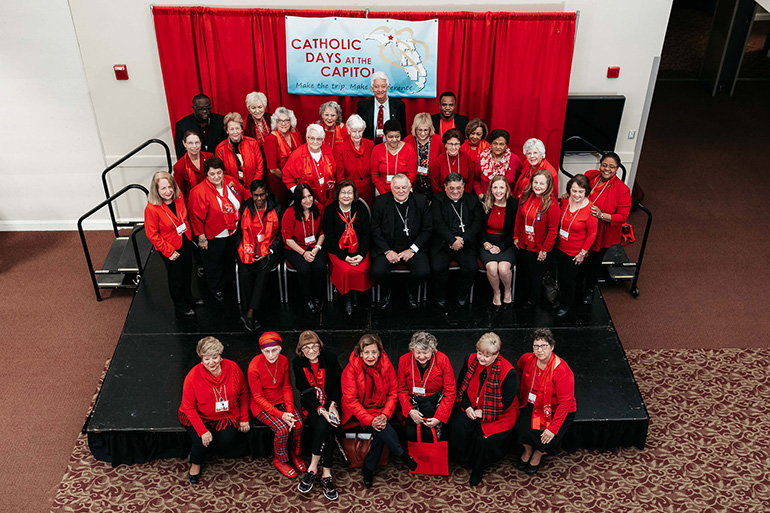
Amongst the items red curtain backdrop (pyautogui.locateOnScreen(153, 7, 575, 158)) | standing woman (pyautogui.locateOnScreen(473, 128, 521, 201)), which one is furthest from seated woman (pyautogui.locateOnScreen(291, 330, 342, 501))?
red curtain backdrop (pyautogui.locateOnScreen(153, 7, 575, 158))

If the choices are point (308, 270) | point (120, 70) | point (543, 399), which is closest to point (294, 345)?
point (308, 270)

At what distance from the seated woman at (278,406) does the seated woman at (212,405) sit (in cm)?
11

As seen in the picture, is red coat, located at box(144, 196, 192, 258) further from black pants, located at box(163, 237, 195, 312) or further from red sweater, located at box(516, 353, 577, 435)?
red sweater, located at box(516, 353, 577, 435)

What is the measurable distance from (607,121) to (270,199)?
3.56 meters

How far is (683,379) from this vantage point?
5602 mm

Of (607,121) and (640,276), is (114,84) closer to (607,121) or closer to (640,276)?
(607,121)

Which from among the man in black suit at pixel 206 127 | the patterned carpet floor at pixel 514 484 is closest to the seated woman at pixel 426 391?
the patterned carpet floor at pixel 514 484

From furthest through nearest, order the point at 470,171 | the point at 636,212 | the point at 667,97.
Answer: the point at 667,97
the point at 636,212
the point at 470,171

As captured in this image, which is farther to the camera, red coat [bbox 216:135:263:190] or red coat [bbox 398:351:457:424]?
red coat [bbox 216:135:263:190]

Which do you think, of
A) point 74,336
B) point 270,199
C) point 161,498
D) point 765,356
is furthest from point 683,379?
point 74,336

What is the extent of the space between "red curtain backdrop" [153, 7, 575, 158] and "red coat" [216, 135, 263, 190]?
3.06ft

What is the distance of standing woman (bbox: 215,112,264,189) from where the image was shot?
5.90 meters

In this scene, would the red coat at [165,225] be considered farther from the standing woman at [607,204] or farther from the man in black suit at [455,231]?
the standing woman at [607,204]

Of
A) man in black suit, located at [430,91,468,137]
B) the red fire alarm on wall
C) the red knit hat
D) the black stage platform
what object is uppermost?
the red fire alarm on wall
